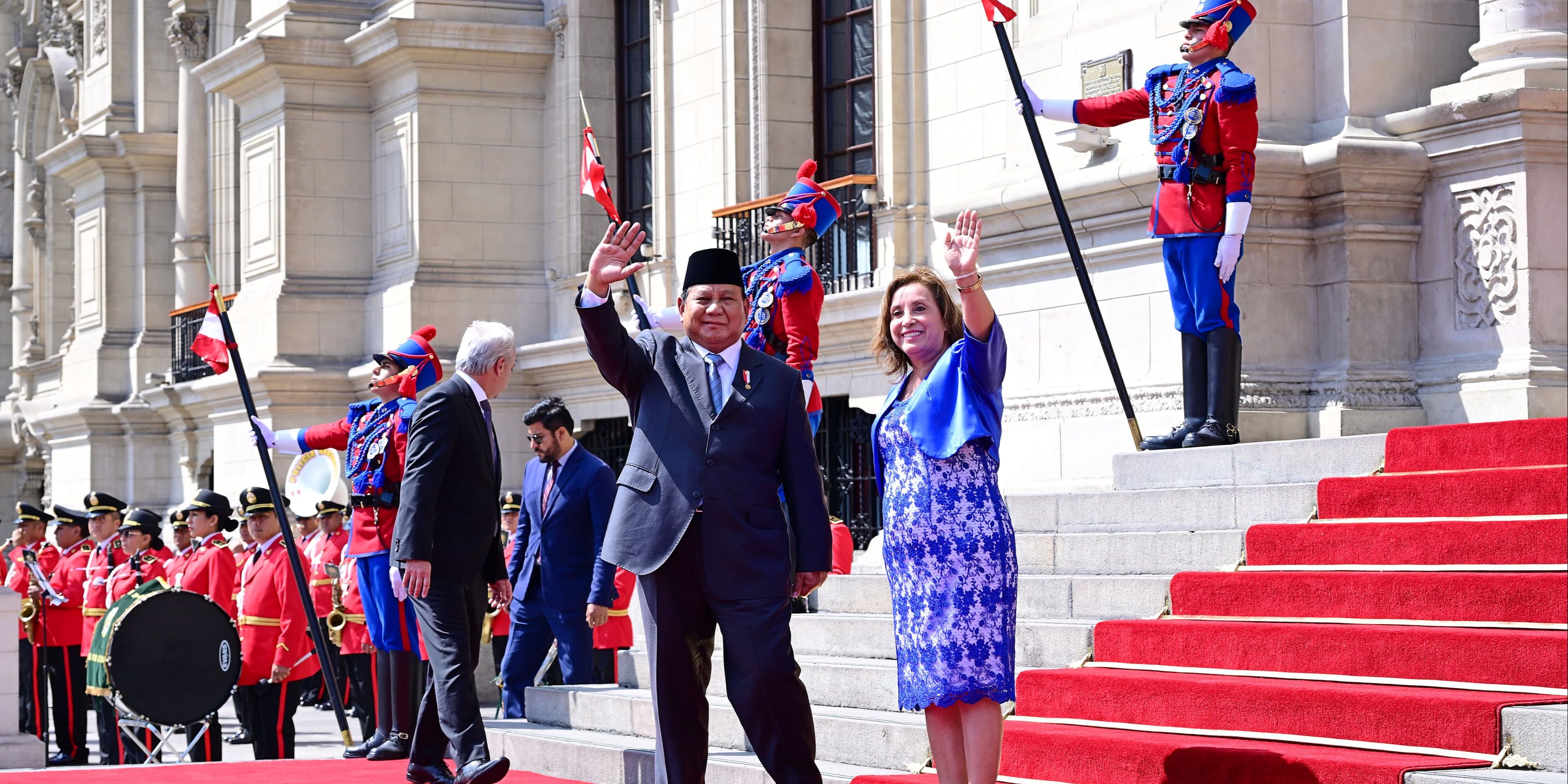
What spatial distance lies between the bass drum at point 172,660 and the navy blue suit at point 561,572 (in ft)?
5.98

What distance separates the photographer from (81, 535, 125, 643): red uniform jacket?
1587 cm

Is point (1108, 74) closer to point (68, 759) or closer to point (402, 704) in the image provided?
point (402, 704)

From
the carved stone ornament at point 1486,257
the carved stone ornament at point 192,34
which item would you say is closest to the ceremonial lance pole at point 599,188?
the carved stone ornament at point 1486,257

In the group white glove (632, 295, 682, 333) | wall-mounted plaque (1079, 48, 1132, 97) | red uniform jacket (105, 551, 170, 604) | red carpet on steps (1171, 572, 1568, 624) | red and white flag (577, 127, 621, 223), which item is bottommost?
red uniform jacket (105, 551, 170, 604)

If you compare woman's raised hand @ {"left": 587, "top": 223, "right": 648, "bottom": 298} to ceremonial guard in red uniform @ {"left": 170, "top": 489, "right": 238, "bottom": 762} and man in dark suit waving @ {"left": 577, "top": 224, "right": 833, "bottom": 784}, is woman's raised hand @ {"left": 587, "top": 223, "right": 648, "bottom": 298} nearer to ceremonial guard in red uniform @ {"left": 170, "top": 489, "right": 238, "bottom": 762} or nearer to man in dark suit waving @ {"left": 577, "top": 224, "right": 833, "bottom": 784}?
man in dark suit waving @ {"left": 577, "top": 224, "right": 833, "bottom": 784}

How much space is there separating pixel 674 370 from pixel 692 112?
11.7 meters

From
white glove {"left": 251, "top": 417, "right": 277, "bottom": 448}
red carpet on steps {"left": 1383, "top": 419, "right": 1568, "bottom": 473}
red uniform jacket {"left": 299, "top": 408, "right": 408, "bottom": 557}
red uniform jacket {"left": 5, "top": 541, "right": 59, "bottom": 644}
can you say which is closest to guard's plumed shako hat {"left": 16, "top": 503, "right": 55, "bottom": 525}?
red uniform jacket {"left": 5, "top": 541, "right": 59, "bottom": 644}

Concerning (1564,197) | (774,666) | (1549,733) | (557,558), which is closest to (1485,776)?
(1549,733)

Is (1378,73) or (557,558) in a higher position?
(1378,73)

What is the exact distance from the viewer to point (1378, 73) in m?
10.9

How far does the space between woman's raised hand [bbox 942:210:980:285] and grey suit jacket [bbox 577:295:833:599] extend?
75cm

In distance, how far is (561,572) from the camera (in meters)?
11.8

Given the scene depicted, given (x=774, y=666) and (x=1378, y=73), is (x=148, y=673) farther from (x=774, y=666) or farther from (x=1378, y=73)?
(x=1378, y=73)

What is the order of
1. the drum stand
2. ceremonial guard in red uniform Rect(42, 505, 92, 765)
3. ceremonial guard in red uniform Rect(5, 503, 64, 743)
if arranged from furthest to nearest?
ceremonial guard in red uniform Rect(42, 505, 92, 765), ceremonial guard in red uniform Rect(5, 503, 64, 743), the drum stand
